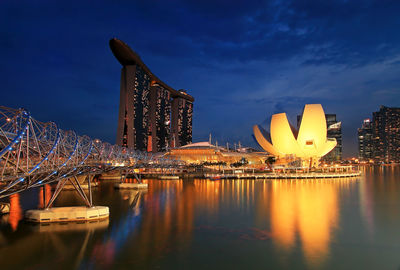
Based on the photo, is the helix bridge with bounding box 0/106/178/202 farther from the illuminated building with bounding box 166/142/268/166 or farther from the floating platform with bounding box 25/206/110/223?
the illuminated building with bounding box 166/142/268/166

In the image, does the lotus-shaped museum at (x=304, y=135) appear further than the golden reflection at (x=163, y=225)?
Yes

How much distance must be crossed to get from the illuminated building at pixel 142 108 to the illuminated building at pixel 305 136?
3038 centimetres

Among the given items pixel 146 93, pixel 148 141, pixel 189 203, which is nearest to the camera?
pixel 189 203

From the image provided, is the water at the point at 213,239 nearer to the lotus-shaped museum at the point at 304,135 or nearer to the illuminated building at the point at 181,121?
the lotus-shaped museum at the point at 304,135

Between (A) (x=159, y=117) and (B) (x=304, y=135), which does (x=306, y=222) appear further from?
(A) (x=159, y=117)

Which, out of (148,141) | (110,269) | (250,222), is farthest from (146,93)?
(110,269)

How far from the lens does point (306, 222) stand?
1464 cm

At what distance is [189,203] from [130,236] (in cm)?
827

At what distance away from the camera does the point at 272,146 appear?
177ft

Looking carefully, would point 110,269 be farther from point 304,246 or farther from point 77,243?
point 304,246

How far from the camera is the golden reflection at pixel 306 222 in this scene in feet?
35.7

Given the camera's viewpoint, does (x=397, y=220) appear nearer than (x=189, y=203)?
Yes

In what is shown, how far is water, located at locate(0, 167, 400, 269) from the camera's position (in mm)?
9513

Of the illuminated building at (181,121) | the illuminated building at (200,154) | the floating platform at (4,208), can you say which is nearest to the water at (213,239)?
the floating platform at (4,208)
